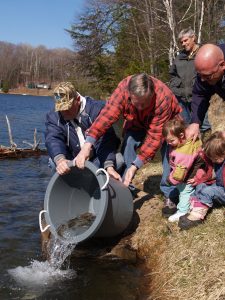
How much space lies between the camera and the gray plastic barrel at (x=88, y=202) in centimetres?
436

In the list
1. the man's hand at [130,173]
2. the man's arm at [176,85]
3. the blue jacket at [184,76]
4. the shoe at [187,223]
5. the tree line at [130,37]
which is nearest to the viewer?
the shoe at [187,223]

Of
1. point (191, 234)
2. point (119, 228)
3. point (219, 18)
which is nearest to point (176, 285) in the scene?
point (191, 234)

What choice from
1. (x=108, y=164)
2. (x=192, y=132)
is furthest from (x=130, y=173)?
(x=192, y=132)

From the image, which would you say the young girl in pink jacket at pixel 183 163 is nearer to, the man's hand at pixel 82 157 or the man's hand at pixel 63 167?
the man's hand at pixel 82 157

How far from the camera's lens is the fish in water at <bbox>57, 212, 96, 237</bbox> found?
478cm

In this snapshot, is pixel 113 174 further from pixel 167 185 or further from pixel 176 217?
pixel 176 217

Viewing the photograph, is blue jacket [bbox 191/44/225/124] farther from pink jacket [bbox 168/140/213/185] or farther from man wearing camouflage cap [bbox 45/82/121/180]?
man wearing camouflage cap [bbox 45/82/121/180]

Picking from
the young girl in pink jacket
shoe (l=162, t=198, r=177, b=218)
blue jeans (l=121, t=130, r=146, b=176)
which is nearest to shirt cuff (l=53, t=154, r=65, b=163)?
blue jeans (l=121, t=130, r=146, b=176)

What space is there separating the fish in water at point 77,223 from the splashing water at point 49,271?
135 millimetres

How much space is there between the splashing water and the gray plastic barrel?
0.14m

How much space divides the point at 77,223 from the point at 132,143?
1.13 meters

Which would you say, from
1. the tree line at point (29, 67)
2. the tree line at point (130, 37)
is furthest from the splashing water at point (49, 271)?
the tree line at point (29, 67)

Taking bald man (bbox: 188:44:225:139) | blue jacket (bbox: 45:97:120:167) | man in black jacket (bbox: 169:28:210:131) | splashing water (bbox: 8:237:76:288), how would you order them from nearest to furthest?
bald man (bbox: 188:44:225:139) → splashing water (bbox: 8:237:76:288) → blue jacket (bbox: 45:97:120:167) → man in black jacket (bbox: 169:28:210:131)

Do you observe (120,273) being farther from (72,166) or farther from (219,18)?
(219,18)
